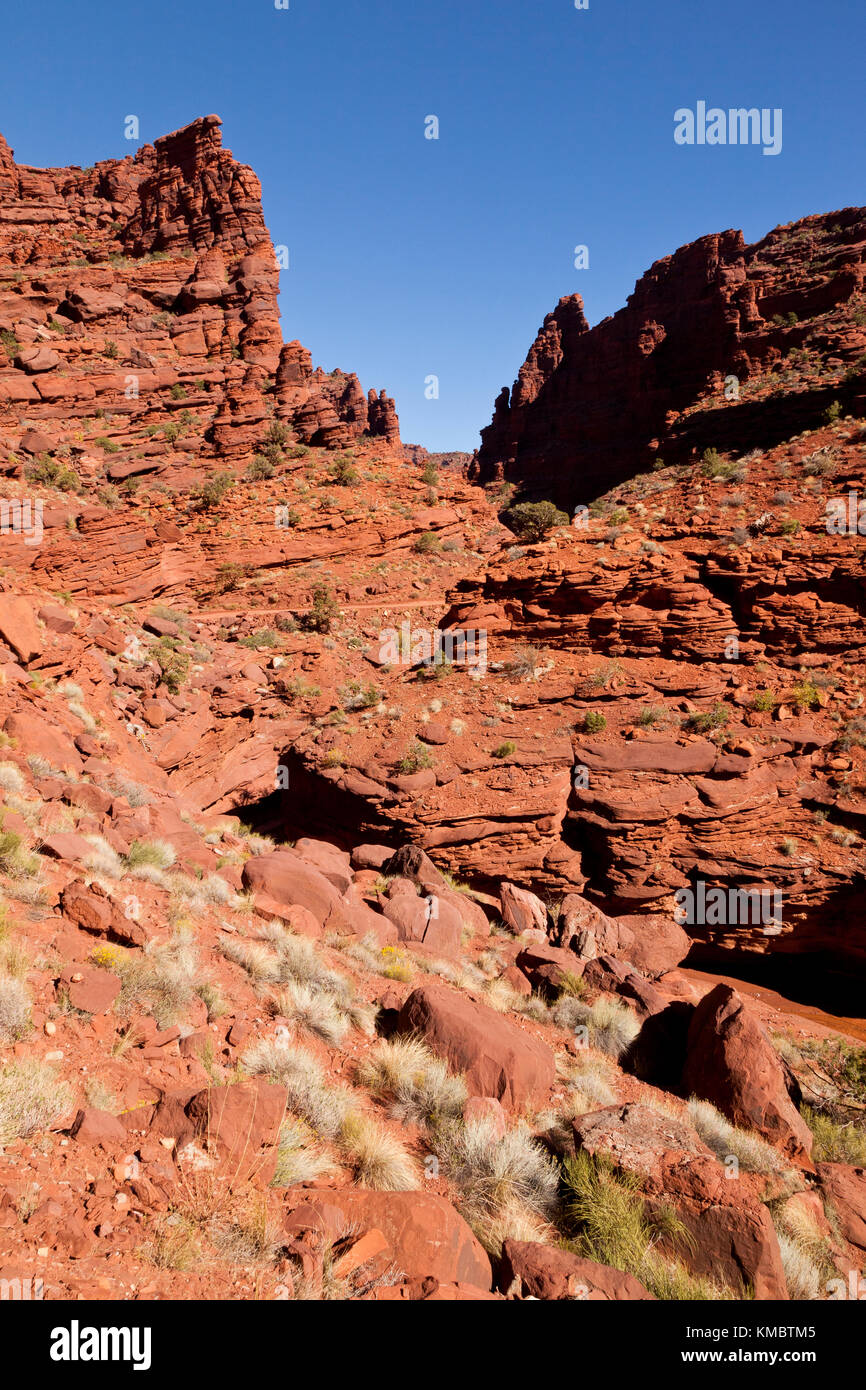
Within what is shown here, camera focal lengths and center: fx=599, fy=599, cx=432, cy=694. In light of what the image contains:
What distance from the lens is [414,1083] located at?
16.3ft

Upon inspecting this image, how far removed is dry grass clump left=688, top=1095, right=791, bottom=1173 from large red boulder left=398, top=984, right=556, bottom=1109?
1377 millimetres

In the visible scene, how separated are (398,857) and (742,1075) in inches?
236

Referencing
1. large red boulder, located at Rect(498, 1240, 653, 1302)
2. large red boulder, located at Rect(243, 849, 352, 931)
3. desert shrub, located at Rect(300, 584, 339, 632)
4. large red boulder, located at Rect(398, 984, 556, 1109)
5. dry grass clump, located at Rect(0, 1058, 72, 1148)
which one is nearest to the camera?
dry grass clump, located at Rect(0, 1058, 72, 1148)

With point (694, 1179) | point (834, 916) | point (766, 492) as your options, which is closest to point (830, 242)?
point (766, 492)

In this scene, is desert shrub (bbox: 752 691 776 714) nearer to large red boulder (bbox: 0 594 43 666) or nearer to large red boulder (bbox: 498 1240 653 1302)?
large red boulder (bbox: 498 1240 653 1302)

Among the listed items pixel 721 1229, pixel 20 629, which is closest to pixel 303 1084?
pixel 721 1229

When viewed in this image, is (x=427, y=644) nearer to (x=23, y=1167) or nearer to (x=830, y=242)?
(x=23, y=1167)

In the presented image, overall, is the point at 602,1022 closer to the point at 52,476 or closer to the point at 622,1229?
the point at 622,1229

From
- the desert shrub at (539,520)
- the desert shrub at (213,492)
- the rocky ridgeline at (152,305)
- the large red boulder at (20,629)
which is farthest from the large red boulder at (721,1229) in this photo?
the rocky ridgeline at (152,305)

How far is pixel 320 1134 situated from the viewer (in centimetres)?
411

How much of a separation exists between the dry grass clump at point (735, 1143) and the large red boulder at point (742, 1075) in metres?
0.17

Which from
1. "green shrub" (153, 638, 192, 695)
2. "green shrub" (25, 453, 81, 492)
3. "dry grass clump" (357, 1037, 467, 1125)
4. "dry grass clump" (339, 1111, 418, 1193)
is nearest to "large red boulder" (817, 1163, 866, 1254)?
"dry grass clump" (357, 1037, 467, 1125)

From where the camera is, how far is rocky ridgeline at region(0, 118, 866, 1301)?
3.36m

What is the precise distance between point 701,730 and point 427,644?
8.18 m
